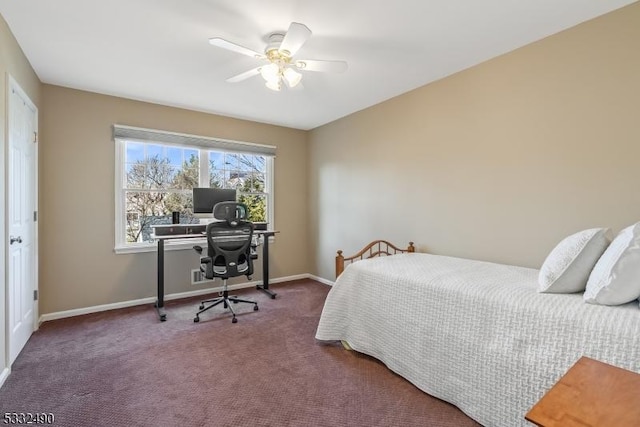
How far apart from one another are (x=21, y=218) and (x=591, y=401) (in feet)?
11.7

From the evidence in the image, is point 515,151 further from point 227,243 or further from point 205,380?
point 205,380

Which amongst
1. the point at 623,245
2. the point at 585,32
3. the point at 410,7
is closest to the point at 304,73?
the point at 410,7

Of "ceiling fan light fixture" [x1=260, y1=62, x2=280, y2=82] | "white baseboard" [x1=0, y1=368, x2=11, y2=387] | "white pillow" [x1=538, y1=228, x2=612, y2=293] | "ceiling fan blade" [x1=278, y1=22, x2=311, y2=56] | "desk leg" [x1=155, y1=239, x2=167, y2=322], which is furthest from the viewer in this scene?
"desk leg" [x1=155, y1=239, x2=167, y2=322]

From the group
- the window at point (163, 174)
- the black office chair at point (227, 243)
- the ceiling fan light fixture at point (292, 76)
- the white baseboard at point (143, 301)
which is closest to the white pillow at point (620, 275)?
the ceiling fan light fixture at point (292, 76)

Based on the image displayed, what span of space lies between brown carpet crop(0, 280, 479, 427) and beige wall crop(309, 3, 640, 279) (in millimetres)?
1476

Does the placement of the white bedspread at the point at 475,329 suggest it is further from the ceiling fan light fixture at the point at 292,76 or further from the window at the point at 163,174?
the window at the point at 163,174

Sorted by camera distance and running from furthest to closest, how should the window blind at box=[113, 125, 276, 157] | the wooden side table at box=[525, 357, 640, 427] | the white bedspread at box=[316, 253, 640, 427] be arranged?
the window blind at box=[113, 125, 276, 157] → the white bedspread at box=[316, 253, 640, 427] → the wooden side table at box=[525, 357, 640, 427]

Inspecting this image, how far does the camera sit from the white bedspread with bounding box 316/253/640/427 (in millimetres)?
1397

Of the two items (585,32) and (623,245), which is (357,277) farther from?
(585,32)

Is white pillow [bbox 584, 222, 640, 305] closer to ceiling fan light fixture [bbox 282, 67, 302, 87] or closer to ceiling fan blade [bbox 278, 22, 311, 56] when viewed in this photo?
ceiling fan blade [bbox 278, 22, 311, 56]

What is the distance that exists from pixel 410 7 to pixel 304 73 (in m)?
1.22

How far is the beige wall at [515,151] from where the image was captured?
201 centimetres

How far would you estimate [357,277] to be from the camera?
8.32ft

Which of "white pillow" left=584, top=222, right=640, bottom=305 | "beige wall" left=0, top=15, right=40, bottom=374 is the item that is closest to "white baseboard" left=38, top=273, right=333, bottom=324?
"beige wall" left=0, top=15, right=40, bottom=374
